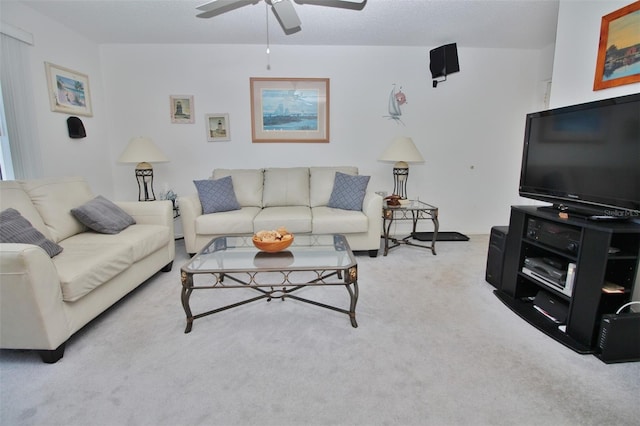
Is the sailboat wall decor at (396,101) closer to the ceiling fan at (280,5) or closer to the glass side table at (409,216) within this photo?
the glass side table at (409,216)

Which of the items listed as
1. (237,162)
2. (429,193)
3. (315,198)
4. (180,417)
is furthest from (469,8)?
(180,417)

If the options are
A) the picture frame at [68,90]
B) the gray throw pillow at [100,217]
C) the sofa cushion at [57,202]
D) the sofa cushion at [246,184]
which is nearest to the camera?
the sofa cushion at [57,202]

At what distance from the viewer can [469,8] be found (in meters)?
2.81

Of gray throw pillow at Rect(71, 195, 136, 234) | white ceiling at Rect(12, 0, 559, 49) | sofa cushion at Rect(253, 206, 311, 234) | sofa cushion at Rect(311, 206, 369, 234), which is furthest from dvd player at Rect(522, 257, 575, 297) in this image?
gray throw pillow at Rect(71, 195, 136, 234)

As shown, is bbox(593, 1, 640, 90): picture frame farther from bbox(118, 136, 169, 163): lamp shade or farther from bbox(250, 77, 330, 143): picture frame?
bbox(118, 136, 169, 163): lamp shade

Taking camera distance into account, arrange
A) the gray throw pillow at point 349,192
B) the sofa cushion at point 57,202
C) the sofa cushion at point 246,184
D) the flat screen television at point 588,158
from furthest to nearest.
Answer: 1. the sofa cushion at point 246,184
2. the gray throw pillow at point 349,192
3. the sofa cushion at point 57,202
4. the flat screen television at point 588,158

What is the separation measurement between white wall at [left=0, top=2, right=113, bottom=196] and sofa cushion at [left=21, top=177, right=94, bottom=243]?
0.66m

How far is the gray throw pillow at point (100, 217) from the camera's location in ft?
7.91

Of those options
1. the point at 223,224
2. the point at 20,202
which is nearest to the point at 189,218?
the point at 223,224

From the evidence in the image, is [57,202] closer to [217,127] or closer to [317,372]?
[217,127]

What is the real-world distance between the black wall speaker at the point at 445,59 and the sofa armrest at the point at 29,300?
4032mm

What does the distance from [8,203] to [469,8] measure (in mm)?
3894

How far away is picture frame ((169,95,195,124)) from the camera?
3781mm

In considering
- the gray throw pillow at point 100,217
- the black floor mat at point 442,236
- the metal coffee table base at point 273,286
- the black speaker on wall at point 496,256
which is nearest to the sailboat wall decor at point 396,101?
the black floor mat at point 442,236
